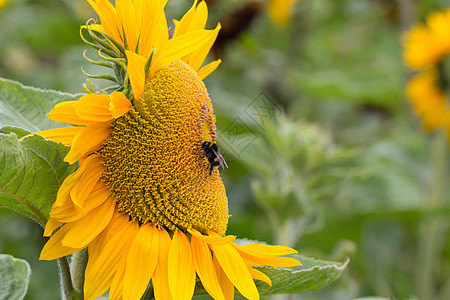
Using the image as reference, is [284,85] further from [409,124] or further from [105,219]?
[105,219]

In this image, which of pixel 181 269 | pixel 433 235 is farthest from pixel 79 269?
pixel 433 235

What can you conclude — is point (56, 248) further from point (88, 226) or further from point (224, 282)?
point (224, 282)

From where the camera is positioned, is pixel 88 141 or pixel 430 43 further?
pixel 430 43

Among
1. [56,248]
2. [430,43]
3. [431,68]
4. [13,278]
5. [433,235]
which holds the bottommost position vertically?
[433,235]

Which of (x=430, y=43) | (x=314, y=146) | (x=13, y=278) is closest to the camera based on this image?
(x=13, y=278)

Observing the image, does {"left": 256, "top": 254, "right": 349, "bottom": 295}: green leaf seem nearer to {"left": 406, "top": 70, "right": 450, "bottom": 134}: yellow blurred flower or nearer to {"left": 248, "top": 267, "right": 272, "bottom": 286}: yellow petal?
{"left": 248, "top": 267, "right": 272, "bottom": 286}: yellow petal

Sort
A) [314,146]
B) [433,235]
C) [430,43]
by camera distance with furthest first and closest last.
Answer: [430,43]
[433,235]
[314,146]

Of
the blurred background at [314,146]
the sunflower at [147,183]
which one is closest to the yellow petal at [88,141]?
the sunflower at [147,183]

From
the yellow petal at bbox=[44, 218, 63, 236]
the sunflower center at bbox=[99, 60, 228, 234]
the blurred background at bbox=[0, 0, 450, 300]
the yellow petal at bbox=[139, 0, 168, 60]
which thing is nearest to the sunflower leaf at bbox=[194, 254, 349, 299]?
the sunflower center at bbox=[99, 60, 228, 234]

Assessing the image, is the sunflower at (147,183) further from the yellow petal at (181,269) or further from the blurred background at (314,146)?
the blurred background at (314,146)
